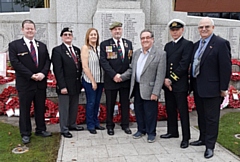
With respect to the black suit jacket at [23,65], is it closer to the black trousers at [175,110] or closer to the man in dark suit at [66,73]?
the man in dark suit at [66,73]

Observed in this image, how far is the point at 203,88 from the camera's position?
12.1 ft

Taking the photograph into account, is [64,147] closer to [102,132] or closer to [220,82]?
[102,132]

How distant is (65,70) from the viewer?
4.38m

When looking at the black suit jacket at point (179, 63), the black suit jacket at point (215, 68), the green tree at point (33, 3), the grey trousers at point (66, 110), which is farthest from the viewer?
the green tree at point (33, 3)

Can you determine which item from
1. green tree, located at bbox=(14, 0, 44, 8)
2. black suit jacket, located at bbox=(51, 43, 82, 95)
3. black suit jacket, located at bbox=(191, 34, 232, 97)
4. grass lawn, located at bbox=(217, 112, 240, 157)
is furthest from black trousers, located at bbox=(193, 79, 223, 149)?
green tree, located at bbox=(14, 0, 44, 8)

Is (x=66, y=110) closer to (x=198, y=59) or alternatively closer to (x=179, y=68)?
(x=179, y=68)

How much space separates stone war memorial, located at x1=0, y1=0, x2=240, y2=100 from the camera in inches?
267

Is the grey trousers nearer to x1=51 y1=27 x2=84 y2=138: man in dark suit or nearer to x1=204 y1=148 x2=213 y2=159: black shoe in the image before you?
x1=51 y1=27 x2=84 y2=138: man in dark suit

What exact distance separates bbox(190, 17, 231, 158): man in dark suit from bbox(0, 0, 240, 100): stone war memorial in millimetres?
3214

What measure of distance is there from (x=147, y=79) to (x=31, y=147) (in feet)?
6.74

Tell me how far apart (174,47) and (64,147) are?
7.35 ft

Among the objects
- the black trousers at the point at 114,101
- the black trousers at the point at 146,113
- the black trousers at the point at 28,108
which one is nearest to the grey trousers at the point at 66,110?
the black trousers at the point at 28,108

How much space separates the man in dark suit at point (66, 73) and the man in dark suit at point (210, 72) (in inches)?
74.2

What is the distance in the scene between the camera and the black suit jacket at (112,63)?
4359 mm
